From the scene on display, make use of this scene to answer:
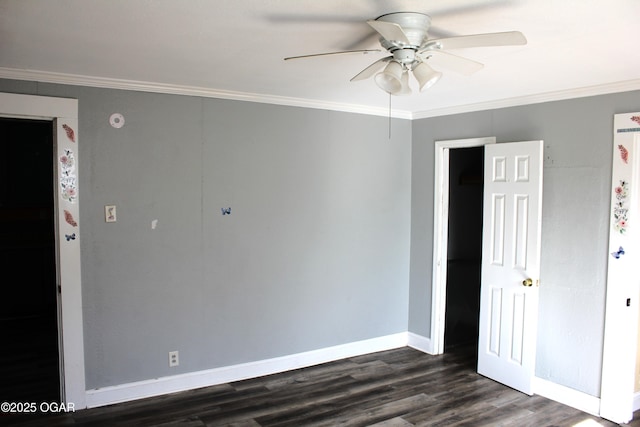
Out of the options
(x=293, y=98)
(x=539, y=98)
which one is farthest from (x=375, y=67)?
(x=539, y=98)

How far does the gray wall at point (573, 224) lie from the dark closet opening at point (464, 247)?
0.93m

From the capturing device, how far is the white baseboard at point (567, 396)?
11.3 ft

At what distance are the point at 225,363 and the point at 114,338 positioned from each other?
3.00 ft

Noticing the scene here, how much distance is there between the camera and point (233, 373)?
12.9 feet

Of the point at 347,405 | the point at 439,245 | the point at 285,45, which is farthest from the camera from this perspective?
the point at 439,245

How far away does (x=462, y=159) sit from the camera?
16.2 feet

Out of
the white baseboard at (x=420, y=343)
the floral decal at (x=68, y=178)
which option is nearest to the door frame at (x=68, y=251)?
the floral decal at (x=68, y=178)

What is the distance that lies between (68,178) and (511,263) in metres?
3.44

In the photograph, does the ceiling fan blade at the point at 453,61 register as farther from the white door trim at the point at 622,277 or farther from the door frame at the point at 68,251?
the door frame at the point at 68,251

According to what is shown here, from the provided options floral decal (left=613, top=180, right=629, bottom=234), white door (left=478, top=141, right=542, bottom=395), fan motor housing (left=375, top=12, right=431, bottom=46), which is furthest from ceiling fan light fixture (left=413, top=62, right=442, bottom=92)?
floral decal (left=613, top=180, right=629, bottom=234)

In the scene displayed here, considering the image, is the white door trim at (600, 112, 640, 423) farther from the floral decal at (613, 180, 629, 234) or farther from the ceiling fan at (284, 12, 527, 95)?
the ceiling fan at (284, 12, 527, 95)

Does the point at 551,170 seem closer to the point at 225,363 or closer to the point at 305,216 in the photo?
the point at 305,216

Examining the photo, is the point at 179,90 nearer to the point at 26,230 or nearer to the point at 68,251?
the point at 68,251

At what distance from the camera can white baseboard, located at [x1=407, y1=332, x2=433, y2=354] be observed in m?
4.70
